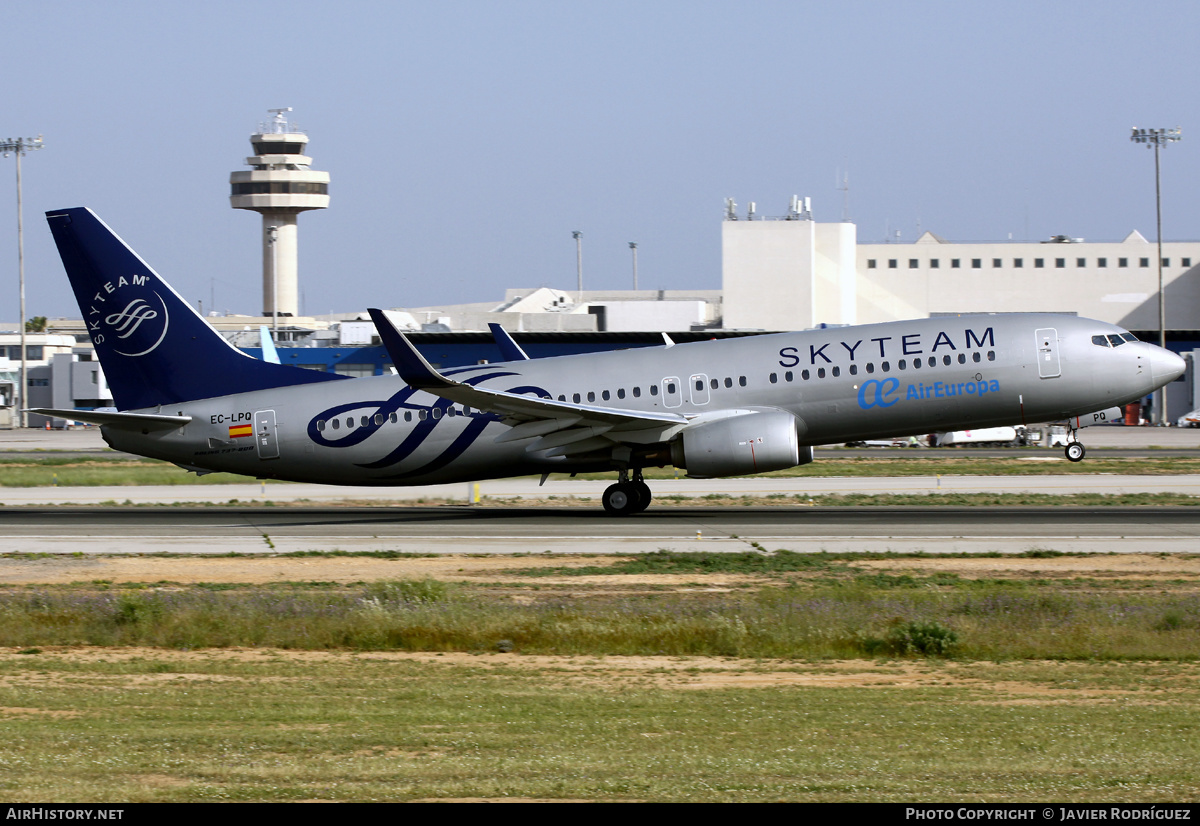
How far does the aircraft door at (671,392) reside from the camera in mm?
31297

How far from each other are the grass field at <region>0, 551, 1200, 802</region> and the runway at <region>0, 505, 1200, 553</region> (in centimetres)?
224

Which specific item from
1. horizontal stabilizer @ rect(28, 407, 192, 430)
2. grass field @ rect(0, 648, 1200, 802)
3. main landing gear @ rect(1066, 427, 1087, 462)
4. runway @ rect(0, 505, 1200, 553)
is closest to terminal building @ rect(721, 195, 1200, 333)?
main landing gear @ rect(1066, 427, 1087, 462)

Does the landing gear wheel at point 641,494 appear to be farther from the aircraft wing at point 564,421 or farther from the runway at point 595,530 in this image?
the aircraft wing at point 564,421

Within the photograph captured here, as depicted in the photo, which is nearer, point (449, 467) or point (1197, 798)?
point (1197, 798)

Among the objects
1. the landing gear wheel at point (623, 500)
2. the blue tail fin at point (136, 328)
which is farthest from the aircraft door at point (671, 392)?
the blue tail fin at point (136, 328)

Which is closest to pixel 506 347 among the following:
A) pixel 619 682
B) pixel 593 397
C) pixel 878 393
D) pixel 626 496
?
pixel 593 397

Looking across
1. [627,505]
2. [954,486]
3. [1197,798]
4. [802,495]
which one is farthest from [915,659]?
[954,486]

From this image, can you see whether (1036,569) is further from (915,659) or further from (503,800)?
(503,800)

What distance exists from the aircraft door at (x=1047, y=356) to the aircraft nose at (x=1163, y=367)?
259 cm

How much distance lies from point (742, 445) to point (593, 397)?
14.2 feet

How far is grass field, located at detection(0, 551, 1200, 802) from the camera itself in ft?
31.8

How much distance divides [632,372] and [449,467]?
5.29 m

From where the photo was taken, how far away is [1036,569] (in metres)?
22.4
